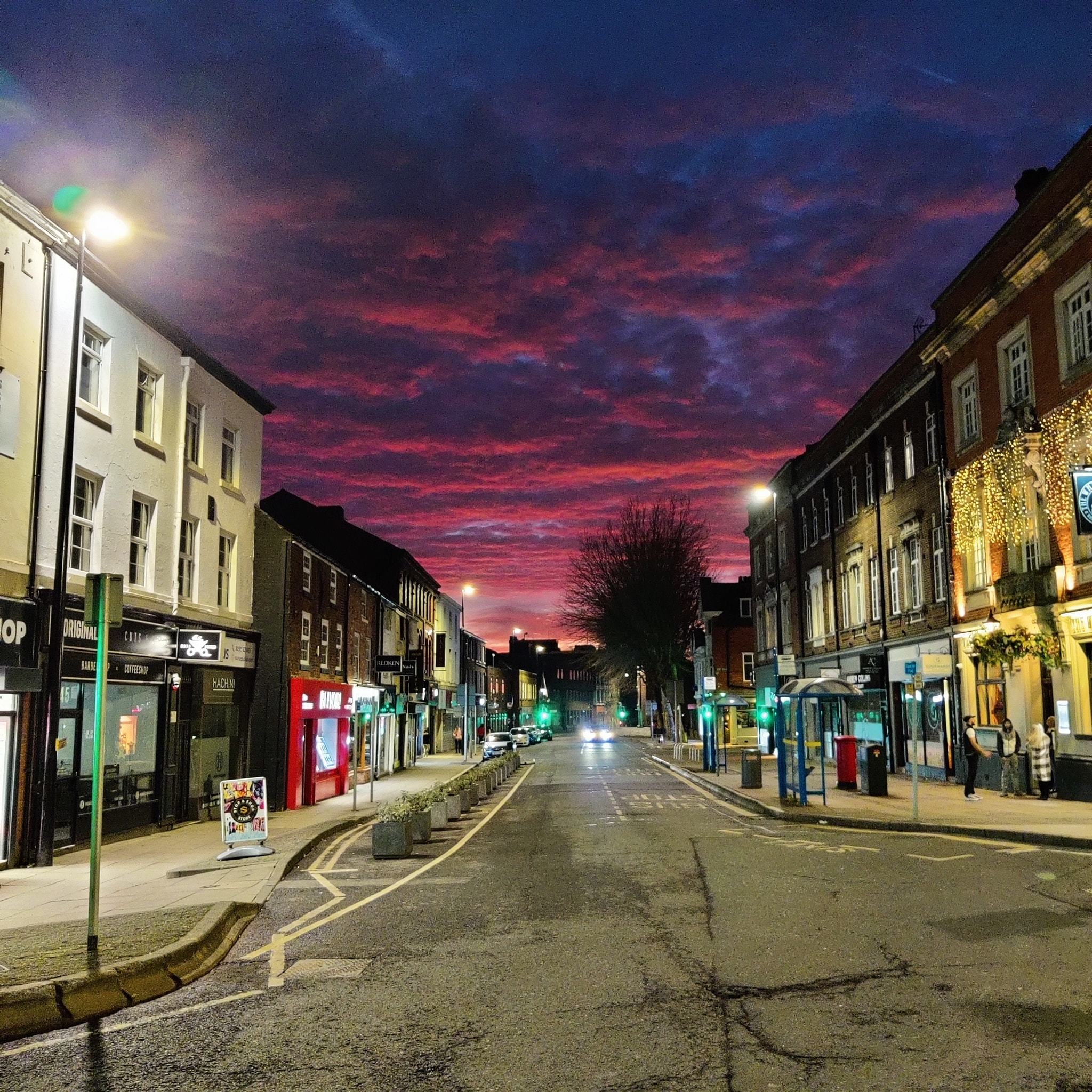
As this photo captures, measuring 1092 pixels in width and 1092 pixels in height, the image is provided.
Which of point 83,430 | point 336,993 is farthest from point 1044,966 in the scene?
point 83,430

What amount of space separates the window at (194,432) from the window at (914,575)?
816 inches

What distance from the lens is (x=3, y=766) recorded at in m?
14.7

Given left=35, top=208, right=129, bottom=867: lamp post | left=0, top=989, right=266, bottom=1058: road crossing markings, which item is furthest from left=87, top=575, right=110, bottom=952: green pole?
left=35, top=208, right=129, bottom=867: lamp post

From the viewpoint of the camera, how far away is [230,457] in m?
24.3

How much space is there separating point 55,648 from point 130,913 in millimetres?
5915

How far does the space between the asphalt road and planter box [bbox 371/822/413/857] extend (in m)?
1.32

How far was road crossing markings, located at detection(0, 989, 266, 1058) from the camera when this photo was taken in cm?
659

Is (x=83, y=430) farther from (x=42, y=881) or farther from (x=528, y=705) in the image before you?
(x=528, y=705)

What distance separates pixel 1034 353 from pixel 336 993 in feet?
73.1

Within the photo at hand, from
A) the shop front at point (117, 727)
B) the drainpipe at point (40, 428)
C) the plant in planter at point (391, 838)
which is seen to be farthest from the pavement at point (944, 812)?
the drainpipe at point (40, 428)

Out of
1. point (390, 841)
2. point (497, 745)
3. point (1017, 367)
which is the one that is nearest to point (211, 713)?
point (390, 841)

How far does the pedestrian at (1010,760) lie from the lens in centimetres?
2277

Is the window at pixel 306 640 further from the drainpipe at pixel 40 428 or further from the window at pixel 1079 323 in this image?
the window at pixel 1079 323

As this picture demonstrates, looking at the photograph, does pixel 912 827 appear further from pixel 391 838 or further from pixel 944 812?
pixel 391 838
